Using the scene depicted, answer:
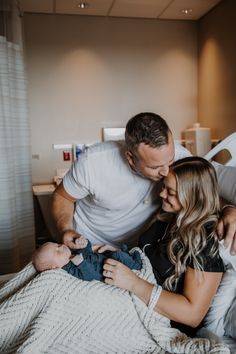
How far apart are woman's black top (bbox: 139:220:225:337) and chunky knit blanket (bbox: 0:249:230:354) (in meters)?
0.15

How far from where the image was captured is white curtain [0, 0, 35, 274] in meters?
2.30

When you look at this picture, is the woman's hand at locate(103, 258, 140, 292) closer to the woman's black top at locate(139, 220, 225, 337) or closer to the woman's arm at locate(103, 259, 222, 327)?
the woman's arm at locate(103, 259, 222, 327)

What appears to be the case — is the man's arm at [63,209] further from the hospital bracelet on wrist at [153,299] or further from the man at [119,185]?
the hospital bracelet on wrist at [153,299]

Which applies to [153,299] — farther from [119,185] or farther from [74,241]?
[119,185]

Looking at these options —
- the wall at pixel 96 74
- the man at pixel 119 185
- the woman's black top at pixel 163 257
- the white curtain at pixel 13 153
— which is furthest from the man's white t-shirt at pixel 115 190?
the wall at pixel 96 74

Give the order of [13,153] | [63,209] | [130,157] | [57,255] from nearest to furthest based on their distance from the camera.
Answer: [57,255]
[130,157]
[63,209]
[13,153]

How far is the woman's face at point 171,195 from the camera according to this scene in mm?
1209

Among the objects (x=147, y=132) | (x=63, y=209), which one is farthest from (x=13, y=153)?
(x=147, y=132)

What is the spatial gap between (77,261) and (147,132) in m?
0.56

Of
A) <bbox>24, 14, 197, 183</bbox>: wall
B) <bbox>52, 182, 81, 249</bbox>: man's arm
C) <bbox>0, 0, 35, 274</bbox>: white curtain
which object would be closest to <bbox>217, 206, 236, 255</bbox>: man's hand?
<bbox>52, 182, 81, 249</bbox>: man's arm

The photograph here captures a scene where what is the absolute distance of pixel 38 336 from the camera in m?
0.96

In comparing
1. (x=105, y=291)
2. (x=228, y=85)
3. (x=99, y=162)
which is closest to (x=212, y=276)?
(x=105, y=291)

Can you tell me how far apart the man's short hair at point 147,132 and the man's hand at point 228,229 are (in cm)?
37

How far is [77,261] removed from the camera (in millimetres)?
1144
